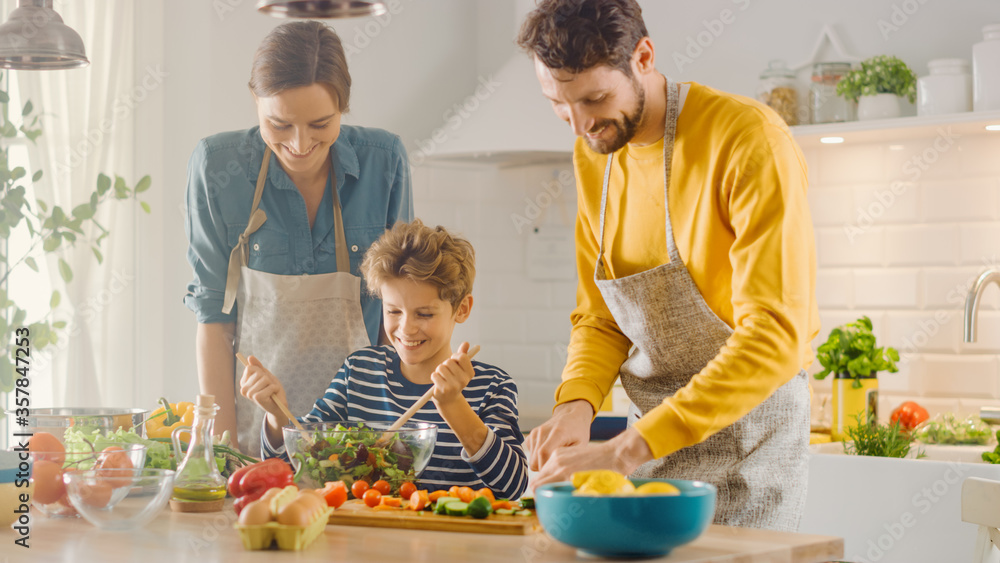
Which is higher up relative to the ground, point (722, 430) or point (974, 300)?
point (974, 300)

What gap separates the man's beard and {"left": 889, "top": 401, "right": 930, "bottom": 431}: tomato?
169 cm

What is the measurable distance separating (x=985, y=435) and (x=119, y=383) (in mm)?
2372

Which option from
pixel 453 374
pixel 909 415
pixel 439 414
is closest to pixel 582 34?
pixel 453 374

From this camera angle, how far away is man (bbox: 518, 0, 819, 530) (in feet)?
4.53

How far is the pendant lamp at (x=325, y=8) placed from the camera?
1.56 metres

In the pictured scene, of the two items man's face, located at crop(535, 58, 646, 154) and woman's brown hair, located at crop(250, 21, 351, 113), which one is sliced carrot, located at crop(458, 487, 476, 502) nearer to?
man's face, located at crop(535, 58, 646, 154)

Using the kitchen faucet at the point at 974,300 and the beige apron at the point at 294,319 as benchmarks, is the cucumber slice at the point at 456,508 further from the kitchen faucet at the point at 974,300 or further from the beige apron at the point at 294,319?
the kitchen faucet at the point at 974,300

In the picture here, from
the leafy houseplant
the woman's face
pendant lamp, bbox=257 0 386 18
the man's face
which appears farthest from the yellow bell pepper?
the leafy houseplant

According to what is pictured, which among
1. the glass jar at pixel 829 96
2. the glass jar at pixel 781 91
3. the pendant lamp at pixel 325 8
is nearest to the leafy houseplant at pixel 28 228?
the pendant lamp at pixel 325 8

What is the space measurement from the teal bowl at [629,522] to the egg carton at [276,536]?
28 centimetres

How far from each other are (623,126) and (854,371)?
1.64 metres

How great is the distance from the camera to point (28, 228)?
255 cm

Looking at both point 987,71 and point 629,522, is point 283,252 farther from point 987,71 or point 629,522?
point 987,71

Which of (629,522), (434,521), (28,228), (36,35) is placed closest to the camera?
(629,522)
